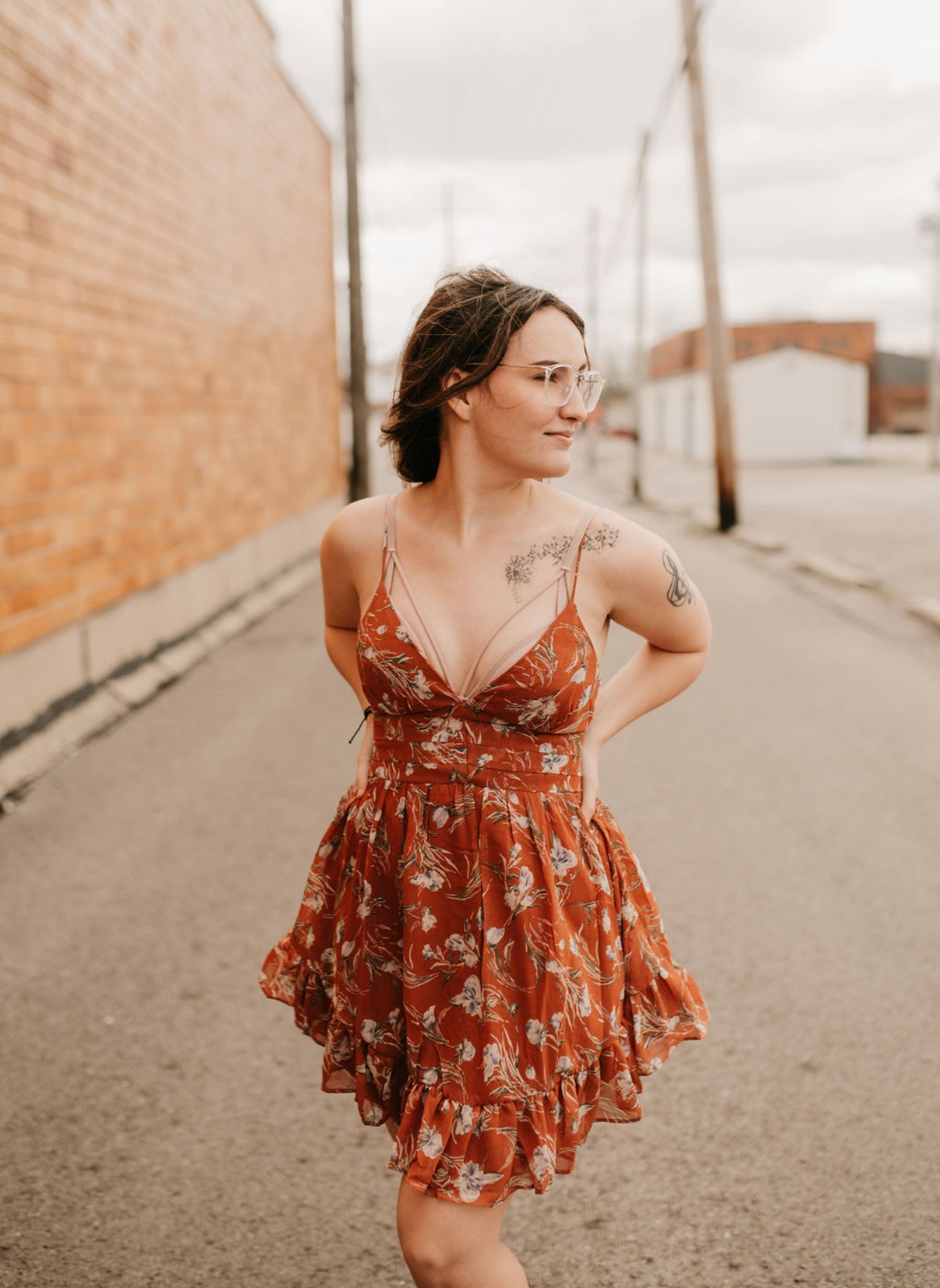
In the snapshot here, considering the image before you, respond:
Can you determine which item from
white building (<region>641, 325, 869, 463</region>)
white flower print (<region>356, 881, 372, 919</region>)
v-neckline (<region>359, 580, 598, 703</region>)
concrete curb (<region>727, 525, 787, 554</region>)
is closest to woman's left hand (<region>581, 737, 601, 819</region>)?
v-neckline (<region>359, 580, 598, 703</region>)

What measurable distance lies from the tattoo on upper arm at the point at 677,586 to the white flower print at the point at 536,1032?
31.1 inches

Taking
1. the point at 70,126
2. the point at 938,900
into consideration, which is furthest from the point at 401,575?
the point at 70,126

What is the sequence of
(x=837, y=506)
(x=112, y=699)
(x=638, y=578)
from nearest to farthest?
1. (x=638, y=578)
2. (x=112, y=699)
3. (x=837, y=506)

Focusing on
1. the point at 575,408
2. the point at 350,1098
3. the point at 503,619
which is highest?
the point at 575,408

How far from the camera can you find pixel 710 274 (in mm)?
19234

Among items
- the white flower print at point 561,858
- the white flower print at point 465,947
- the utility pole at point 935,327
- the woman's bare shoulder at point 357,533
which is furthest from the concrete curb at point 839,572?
the utility pole at point 935,327

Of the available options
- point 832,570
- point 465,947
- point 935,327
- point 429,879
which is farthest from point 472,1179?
point 935,327

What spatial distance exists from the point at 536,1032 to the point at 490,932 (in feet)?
0.58

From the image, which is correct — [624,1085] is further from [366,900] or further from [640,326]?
[640,326]

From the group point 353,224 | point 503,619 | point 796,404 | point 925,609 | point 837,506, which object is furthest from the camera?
point 796,404

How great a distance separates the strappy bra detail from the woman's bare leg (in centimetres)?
81

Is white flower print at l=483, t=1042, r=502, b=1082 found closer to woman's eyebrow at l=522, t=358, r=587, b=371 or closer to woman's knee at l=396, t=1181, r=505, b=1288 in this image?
woman's knee at l=396, t=1181, r=505, b=1288

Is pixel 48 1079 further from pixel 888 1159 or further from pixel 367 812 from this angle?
pixel 888 1159

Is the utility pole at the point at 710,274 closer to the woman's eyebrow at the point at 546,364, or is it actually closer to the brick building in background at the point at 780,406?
the woman's eyebrow at the point at 546,364
